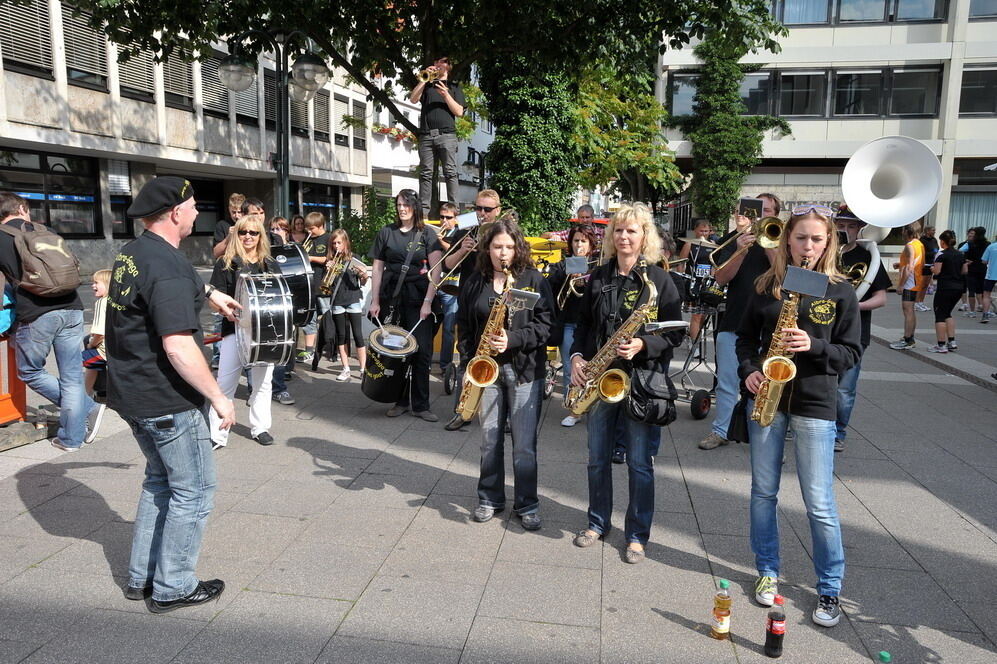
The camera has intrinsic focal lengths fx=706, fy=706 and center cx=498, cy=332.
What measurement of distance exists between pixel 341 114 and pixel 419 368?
26.2m

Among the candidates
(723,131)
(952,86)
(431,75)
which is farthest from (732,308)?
(952,86)

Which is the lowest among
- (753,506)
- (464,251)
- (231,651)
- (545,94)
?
(231,651)

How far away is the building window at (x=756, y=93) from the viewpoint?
77.8 feet

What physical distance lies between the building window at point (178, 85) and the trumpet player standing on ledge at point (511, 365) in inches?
785

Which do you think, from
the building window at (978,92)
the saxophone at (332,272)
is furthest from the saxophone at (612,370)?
the building window at (978,92)

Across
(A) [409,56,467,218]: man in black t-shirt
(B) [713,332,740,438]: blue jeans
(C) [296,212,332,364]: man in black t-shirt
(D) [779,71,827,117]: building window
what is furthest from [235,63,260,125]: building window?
(B) [713,332,740,438]: blue jeans

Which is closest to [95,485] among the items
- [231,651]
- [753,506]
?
[231,651]

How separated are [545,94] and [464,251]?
34.0ft

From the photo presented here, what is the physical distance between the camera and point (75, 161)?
19.0 m

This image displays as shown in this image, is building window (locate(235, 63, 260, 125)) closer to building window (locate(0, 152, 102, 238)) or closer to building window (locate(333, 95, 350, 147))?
building window (locate(333, 95, 350, 147))

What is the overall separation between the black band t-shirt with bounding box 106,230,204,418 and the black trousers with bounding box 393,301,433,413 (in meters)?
3.60

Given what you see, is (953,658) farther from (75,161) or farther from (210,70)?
(210,70)

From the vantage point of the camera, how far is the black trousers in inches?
265

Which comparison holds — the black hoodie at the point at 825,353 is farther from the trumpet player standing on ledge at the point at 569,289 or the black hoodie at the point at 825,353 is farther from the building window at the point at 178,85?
the building window at the point at 178,85
